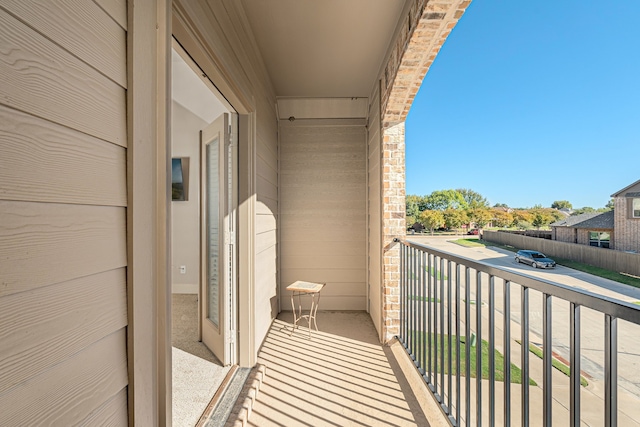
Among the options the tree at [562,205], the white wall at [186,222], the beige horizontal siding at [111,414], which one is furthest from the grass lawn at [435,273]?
the white wall at [186,222]

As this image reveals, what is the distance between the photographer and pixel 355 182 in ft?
12.6

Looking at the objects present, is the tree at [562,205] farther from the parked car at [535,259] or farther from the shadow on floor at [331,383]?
the shadow on floor at [331,383]

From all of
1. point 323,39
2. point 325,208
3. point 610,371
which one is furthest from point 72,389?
point 325,208

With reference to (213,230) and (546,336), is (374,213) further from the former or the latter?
(546,336)

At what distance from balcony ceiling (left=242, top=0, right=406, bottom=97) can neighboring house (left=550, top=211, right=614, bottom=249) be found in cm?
196

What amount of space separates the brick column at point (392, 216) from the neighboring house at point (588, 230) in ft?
3.79

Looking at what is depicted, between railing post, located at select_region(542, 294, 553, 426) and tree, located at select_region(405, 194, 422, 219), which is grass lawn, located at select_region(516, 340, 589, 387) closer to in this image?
railing post, located at select_region(542, 294, 553, 426)

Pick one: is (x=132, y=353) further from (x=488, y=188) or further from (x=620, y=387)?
(x=488, y=188)

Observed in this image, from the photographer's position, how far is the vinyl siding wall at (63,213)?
53cm

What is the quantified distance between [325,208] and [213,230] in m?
1.55

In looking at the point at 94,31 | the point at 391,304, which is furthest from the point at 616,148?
the point at 94,31

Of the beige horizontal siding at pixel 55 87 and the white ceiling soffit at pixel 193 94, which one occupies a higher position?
the white ceiling soffit at pixel 193 94

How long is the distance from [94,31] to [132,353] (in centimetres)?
81

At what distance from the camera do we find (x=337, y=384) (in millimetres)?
2195
